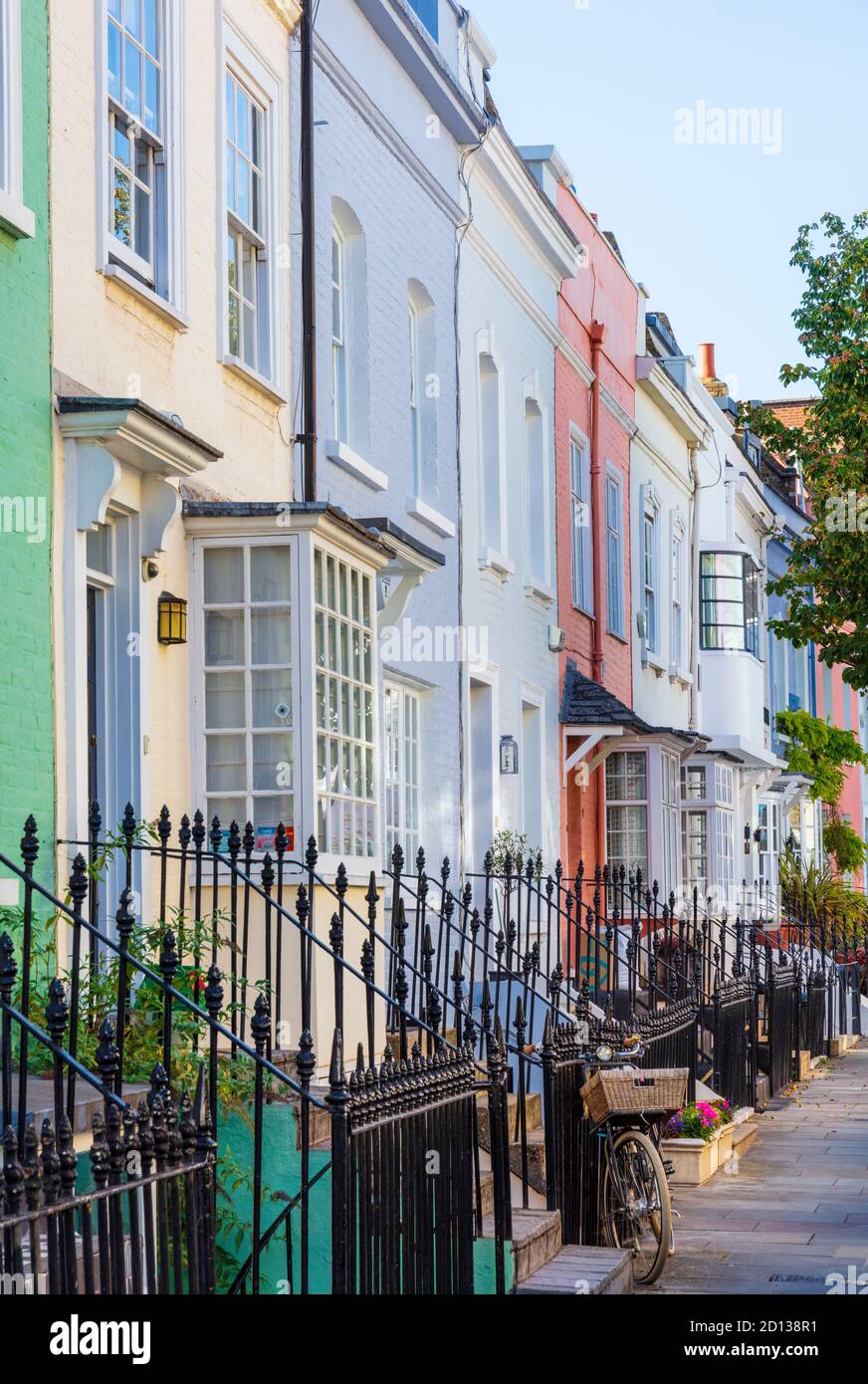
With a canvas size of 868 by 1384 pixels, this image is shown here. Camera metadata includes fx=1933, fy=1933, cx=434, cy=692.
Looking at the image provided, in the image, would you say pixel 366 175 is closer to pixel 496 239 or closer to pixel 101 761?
pixel 496 239

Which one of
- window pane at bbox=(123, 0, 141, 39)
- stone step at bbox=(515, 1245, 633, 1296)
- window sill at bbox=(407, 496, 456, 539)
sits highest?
window pane at bbox=(123, 0, 141, 39)

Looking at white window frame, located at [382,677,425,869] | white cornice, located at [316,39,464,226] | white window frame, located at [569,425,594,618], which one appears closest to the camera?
white cornice, located at [316,39,464,226]

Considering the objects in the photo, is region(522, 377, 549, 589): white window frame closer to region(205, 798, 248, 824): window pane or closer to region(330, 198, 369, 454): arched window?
region(330, 198, 369, 454): arched window

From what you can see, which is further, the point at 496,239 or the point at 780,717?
the point at 780,717

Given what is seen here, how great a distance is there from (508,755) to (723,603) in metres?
10.4

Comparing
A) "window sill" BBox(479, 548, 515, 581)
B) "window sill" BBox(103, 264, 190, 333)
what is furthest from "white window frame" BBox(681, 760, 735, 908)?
"window sill" BBox(103, 264, 190, 333)

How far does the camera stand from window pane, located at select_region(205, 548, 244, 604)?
9.94m

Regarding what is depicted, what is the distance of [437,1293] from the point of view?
263 inches

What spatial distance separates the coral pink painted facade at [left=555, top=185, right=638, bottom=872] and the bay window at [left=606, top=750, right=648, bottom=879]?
0.38m

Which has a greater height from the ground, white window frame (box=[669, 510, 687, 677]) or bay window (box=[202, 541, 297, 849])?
white window frame (box=[669, 510, 687, 677])

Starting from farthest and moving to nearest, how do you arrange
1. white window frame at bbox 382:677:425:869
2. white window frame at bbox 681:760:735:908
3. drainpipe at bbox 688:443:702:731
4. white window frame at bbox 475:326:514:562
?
1. drainpipe at bbox 688:443:702:731
2. white window frame at bbox 681:760:735:908
3. white window frame at bbox 475:326:514:562
4. white window frame at bbox 382:677:425:869
